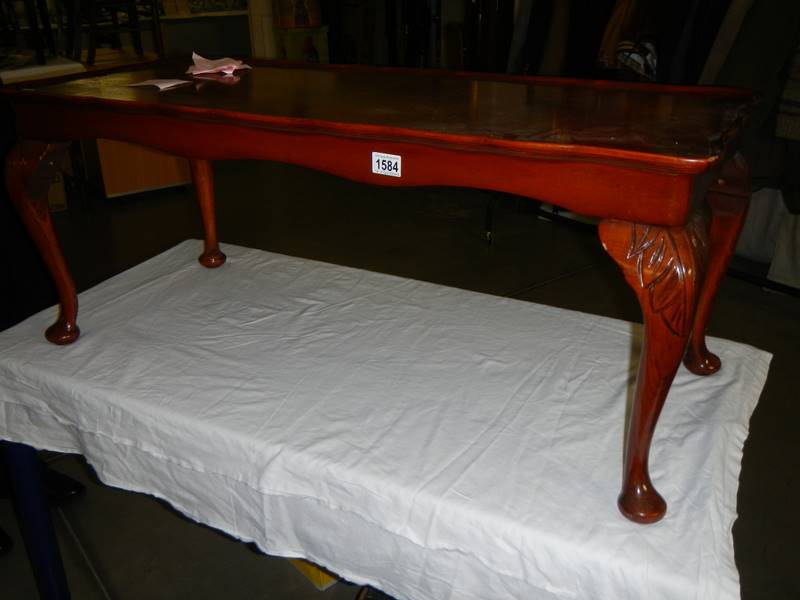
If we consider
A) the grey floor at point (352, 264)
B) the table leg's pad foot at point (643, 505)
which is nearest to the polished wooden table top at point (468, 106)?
the table leg's pad foot at point (643, 505)

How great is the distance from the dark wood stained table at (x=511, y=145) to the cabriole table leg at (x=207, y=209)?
22cm

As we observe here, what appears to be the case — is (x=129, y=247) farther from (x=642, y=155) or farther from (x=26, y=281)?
(x=642, y=155)

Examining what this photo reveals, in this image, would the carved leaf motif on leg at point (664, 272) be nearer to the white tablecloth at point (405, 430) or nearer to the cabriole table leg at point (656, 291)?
the cabriole table leg at point (656, 291)

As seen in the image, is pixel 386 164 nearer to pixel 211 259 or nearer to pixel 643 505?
pixel 643 505

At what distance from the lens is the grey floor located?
132 cm

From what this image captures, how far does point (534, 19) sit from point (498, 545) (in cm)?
238

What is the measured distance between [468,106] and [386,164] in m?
0.20

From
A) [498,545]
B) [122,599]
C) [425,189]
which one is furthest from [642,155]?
[425,189]

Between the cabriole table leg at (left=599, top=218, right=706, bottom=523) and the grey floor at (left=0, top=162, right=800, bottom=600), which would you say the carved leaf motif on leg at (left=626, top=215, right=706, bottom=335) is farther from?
the grey floor at (left=0, top=162, right=800, bottom=600)

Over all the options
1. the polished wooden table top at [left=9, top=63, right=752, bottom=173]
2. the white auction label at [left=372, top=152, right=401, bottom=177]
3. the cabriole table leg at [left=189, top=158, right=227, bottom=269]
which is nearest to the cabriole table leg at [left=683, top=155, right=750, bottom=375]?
the polished wooden table top at [left=9, top=63, right=752, bottom=173]

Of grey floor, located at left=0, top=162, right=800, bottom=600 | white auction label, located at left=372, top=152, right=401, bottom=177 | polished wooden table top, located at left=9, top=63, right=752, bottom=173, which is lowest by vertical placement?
grey floor, located at left=0, top=162, right=800, bottom=600

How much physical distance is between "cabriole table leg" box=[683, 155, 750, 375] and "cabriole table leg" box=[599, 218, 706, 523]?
0.25m

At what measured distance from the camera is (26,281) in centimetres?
138

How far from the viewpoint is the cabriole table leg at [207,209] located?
1.41m
